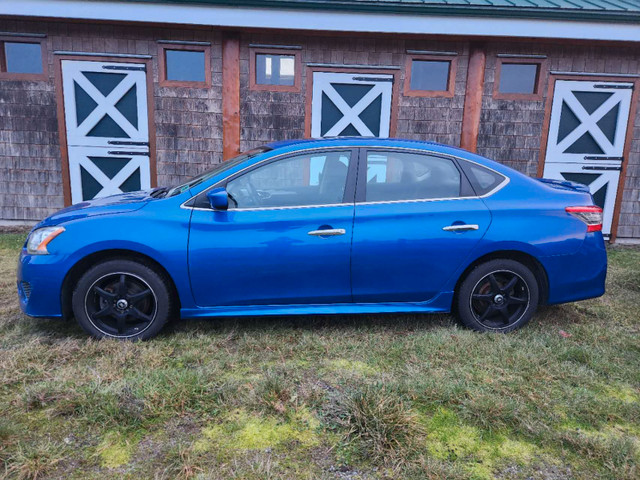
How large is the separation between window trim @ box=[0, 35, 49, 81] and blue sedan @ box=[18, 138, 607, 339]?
14.6ft

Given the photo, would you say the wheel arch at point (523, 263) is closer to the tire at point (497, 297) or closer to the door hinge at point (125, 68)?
the tire at point (497, 297)

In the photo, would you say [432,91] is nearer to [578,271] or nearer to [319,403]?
[578,271]

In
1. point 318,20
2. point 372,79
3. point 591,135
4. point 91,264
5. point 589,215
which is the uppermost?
point 318,20

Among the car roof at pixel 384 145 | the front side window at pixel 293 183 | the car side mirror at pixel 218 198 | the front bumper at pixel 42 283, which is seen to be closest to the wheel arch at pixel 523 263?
the car roof at pixel 384 145

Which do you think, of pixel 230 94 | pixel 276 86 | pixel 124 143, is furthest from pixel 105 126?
pixel 276 86

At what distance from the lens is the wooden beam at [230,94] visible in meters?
6.40

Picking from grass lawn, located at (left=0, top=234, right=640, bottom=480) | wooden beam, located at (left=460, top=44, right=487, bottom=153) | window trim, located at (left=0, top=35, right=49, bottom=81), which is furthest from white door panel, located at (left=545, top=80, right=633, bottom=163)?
window trim, located at (left=0, top=35, right=49, bottom=81)

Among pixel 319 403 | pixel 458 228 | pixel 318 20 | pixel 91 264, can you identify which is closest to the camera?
pixel 319 403

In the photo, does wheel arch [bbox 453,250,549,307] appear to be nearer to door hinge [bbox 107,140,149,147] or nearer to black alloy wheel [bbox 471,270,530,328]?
black alloy wheel [bbox 471,270,530,328]

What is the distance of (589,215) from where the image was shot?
3.39 meters

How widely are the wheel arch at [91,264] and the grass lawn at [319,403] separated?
29cm

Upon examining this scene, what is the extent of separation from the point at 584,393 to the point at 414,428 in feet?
3.79

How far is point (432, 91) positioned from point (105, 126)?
5125 mm

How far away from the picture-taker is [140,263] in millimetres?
3094
